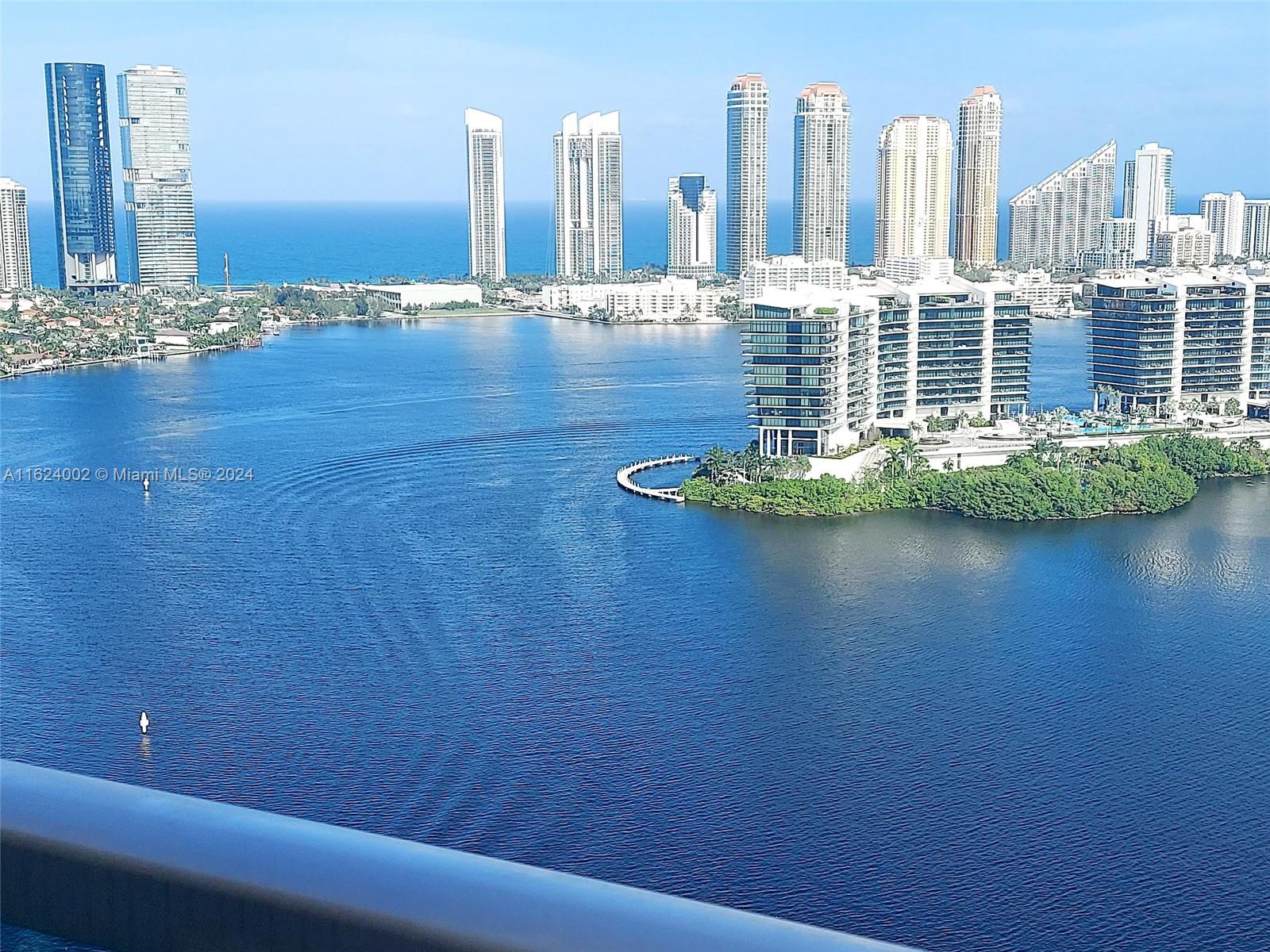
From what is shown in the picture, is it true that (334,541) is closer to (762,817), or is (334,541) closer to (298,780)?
(298,780)

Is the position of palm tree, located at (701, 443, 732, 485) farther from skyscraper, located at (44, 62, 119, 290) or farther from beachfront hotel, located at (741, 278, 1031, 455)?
skyscraper, located at (44, 62, 119, 290)

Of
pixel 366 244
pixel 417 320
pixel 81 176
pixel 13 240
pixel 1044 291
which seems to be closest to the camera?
pixel 417 320

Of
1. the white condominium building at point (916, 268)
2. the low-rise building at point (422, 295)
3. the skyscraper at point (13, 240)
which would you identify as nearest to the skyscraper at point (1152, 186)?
the white condominium building at point (916, 268)

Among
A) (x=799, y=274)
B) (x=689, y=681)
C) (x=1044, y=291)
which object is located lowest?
(x=689, y=681)

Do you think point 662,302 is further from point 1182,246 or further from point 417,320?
point 1182,246

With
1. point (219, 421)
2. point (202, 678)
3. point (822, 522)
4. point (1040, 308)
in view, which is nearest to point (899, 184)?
point (1040, 308)

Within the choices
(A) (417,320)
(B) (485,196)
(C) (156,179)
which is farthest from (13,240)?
(B) (485,196)
